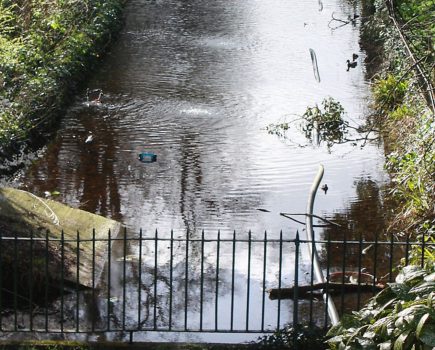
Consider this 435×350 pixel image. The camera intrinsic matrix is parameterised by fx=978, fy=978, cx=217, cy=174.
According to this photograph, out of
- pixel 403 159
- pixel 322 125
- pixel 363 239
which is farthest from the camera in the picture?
pixel 322 125

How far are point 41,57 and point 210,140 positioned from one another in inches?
164

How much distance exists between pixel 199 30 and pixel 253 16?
3.53 m

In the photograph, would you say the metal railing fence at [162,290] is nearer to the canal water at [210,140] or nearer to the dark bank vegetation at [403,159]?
the canal water at [210,140]

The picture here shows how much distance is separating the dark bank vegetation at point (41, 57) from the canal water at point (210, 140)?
47cm

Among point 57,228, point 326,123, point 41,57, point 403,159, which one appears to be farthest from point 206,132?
point 57,228

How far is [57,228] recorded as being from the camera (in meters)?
12.2

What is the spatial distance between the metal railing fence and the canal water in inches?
16.6

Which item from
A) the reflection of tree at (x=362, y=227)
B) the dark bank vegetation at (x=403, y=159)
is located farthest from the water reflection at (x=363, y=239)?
the dark bank vegetation at (x=403, y=159)

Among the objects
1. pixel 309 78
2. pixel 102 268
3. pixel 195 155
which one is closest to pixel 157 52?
pixel 309 78

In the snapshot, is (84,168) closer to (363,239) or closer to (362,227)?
(362,227)

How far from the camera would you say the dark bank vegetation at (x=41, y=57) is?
55.2ft

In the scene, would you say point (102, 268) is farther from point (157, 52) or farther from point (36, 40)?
point (157, 52)

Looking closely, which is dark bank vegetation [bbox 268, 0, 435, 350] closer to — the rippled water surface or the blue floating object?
the rippled water surface

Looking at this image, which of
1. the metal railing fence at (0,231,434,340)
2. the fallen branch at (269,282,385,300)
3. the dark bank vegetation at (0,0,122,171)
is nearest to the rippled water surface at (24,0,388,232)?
the dark bank vegetation at (0,0,122,171)
